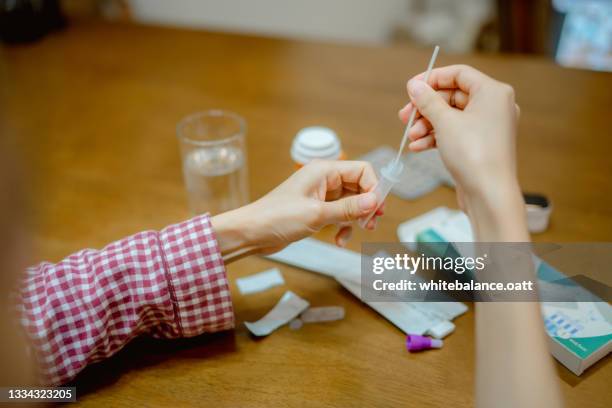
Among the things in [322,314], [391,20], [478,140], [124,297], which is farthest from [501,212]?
→ [391,20]

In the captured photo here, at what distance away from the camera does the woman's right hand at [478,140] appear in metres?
0.55

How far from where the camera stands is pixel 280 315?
742 millimetres

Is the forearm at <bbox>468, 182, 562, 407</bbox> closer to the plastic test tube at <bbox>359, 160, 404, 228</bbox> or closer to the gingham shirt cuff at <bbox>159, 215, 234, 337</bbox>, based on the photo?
the plastic test tube at <bbox>359, 160, 404, 228</bbox>

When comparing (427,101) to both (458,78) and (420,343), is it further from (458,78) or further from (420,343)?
(420,343)

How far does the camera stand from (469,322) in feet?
2.38

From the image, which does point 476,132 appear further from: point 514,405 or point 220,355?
point 220,355

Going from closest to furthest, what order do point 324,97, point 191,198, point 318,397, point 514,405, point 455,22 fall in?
point 514,405 < point 318,397 < point 191,198 < point 324,97 < point 455,22

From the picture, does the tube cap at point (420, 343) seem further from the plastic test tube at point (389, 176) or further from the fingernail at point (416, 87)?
the fingernail at point (416, 87)

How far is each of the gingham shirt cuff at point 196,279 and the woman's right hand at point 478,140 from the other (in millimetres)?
291

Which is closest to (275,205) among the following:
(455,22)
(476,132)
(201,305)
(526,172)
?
(201,305)

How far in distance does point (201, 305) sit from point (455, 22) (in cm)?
225

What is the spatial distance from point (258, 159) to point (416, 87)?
1.52 ft

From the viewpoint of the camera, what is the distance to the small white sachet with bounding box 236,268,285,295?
789 mm

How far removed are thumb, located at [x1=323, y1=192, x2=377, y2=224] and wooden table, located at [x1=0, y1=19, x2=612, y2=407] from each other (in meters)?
0.13
